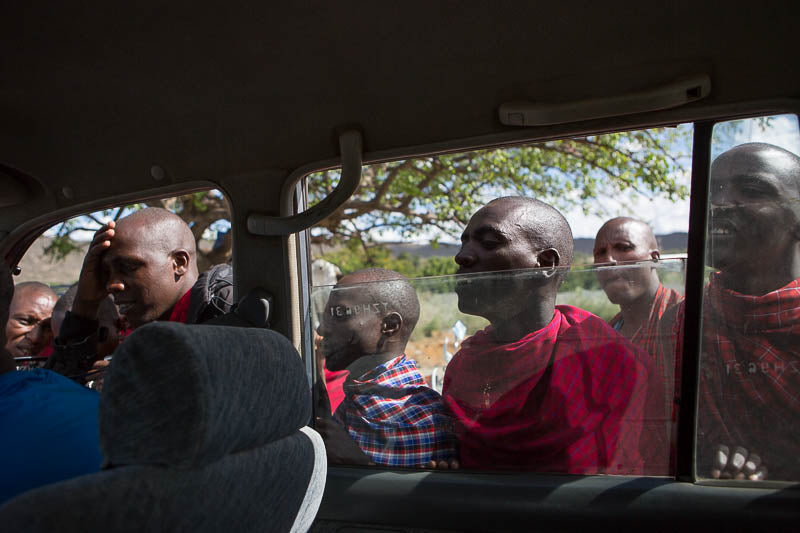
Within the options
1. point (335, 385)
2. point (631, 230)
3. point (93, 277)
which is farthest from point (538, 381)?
point (93, 277)

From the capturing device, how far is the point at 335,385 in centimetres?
208

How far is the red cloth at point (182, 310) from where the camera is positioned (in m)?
2.56

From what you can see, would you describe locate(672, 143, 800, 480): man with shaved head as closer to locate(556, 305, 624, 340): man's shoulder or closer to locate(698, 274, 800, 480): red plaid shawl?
locate(698, 274, 800, 480): red plaid shawl

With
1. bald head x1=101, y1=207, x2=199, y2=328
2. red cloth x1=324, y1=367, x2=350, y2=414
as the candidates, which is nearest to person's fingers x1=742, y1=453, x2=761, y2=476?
red cloth x1=324, y1=367, x2=350, y2=414

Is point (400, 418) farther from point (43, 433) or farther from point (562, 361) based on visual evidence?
point (43, 433)

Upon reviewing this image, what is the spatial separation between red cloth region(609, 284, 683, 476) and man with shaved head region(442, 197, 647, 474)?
1.0 inches

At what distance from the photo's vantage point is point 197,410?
3.27 ft

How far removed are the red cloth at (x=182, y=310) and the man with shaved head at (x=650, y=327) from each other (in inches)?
61.6

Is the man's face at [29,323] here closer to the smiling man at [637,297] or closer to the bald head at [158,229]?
the bald head at [158,229]

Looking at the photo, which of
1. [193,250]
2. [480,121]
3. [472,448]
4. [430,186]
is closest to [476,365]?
[472,448]

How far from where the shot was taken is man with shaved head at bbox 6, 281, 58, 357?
3.63 meters

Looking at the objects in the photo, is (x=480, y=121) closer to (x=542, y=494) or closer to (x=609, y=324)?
(x=609, y=324)

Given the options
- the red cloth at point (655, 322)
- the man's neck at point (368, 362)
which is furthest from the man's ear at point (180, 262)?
the red cloth at point (655, 322)

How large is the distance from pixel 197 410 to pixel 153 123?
136 centimetres
